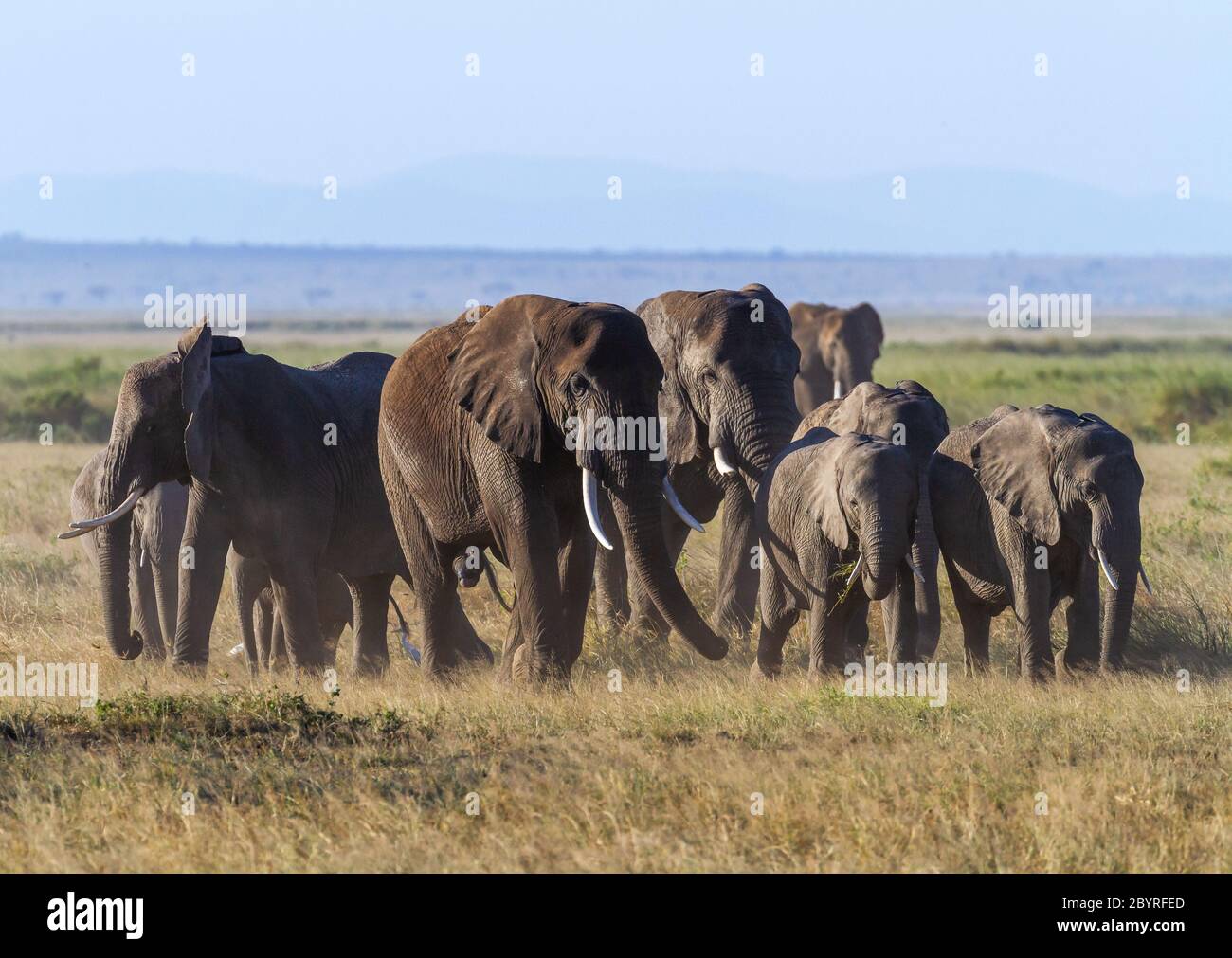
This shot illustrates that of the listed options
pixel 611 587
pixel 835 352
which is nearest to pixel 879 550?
pixel 611 587

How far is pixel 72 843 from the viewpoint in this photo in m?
8.06

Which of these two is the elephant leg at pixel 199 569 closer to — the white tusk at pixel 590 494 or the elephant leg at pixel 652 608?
the white tusk at pixel 590 494

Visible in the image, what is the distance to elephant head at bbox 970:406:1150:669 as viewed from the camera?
1062cm

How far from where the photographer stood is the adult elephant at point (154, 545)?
500 inches

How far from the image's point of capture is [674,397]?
1312 cm

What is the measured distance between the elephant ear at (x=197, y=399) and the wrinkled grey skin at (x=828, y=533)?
3160mm

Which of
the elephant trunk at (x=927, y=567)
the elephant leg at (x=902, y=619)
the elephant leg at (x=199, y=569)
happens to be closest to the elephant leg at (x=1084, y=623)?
the elephant trunk at (x=927, y=567)

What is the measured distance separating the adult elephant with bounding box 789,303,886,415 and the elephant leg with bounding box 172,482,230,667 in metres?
16.2

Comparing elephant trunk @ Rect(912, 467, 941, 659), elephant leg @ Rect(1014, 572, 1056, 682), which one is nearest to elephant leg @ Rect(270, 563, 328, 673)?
elephant trunk @ Rect(912, 467, 941, 659)

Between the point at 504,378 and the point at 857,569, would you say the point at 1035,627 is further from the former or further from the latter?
the point at 504,378

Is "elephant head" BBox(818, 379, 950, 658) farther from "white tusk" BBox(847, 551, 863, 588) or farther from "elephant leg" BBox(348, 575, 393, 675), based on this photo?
"elephant leg" BBox(348, 575, 393, 675)
